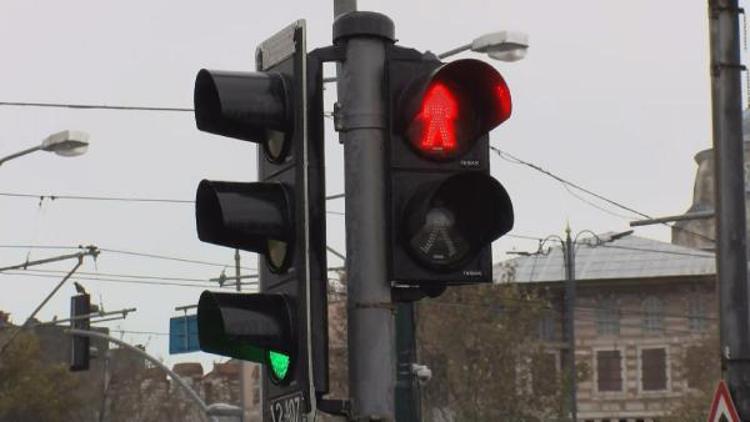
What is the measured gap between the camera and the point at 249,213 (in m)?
6.28

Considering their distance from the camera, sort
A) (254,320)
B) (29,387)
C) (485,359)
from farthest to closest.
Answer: (29,387)
(485,359)
(254,320)

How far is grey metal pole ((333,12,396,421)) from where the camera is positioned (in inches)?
248

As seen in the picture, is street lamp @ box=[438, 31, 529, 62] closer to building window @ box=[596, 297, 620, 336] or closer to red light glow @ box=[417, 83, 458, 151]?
red light glow @ box=[417, 83, 458, 151]

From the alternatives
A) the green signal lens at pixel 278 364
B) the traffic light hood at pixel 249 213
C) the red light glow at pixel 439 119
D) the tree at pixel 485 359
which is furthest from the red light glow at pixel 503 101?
the tree at pixel 485 359

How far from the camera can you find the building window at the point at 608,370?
9138cm

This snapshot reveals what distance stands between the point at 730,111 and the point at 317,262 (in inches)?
255

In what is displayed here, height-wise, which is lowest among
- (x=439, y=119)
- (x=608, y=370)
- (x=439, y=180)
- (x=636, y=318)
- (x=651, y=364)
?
(x=608, y=370)

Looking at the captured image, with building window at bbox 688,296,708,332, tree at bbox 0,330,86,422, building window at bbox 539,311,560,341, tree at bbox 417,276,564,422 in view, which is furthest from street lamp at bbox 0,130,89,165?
building window at bbox 688,296,708,332

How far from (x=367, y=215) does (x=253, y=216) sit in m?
0.38

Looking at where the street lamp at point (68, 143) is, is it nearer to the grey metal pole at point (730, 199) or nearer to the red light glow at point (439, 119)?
the grey metal pole at point (730, 199)

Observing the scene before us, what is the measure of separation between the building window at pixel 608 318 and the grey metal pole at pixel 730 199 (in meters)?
79.0

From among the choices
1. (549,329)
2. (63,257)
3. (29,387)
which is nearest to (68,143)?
(63,257)

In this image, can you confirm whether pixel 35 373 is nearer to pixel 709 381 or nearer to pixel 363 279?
pixel 709 381

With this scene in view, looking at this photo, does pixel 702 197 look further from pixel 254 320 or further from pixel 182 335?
pixel 254 320
